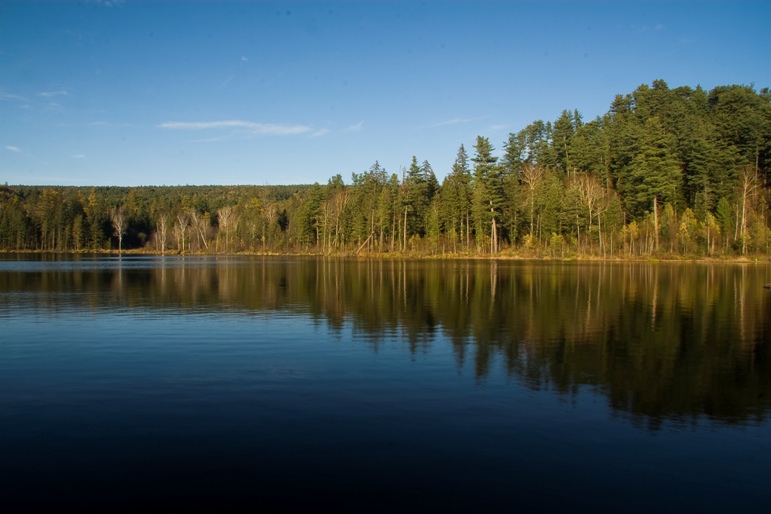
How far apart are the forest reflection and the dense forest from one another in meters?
34.6

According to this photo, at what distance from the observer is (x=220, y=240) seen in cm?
14212

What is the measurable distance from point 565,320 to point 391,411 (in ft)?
44.6

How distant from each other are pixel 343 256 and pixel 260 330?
8354cm

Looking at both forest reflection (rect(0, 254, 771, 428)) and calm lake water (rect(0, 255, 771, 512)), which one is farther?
forest reflection (rect(0, 254, 771, 428))

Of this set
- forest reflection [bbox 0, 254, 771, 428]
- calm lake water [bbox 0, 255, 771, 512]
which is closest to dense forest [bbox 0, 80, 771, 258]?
forest reflection [bbox 0, 254, 771, 428]

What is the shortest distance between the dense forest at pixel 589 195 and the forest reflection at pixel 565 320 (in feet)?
113

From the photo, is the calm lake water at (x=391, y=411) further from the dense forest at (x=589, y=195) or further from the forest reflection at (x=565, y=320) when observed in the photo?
the dense forest at (x=589, y=195)

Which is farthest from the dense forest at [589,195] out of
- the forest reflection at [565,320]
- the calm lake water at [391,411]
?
the calm lake water at [391,411]

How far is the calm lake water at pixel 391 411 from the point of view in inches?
302

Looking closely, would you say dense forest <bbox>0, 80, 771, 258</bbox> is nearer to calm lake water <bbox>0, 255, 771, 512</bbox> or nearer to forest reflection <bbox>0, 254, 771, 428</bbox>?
forest reflection <bbox>0, 254, 771, 428</bbox>

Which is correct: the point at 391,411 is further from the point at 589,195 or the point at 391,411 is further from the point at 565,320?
the point at 589,195

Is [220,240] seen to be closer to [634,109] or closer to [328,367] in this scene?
[634,109]

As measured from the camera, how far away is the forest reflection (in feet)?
41.8

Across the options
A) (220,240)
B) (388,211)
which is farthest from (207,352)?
(220,240)
